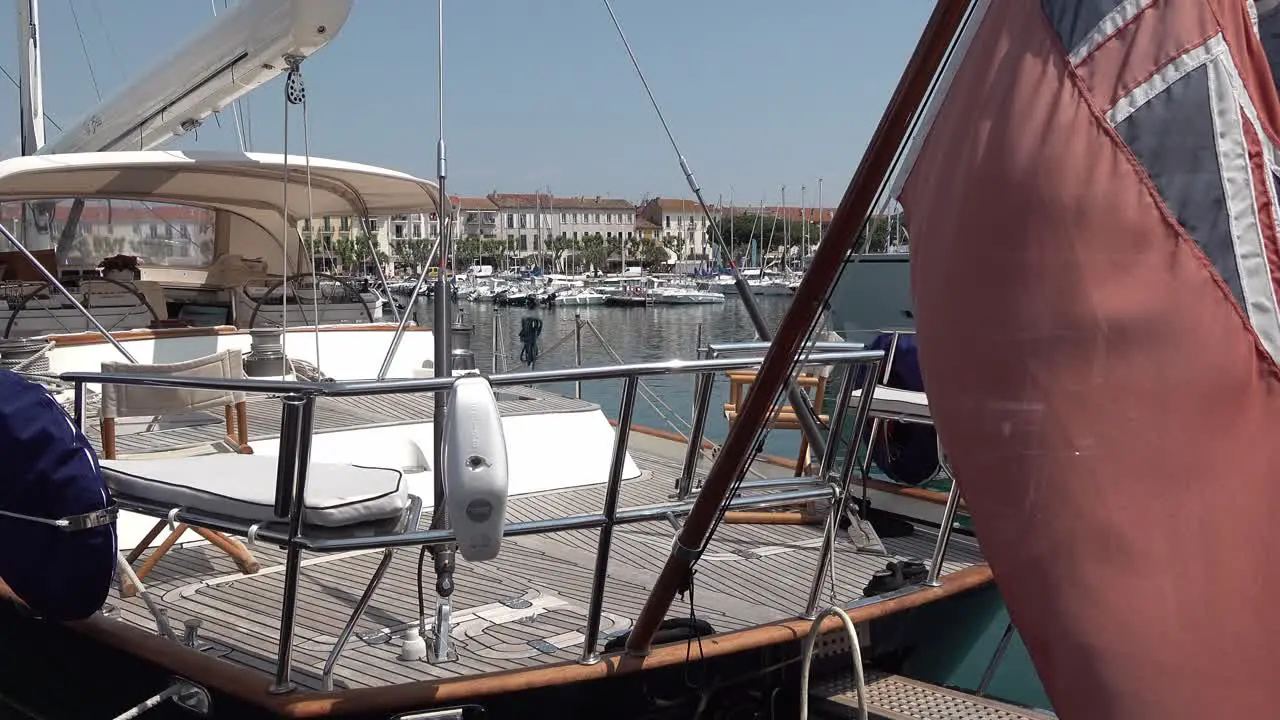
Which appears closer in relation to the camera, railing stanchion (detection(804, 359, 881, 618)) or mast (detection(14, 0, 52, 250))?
railing stanchion (detection(804, 359, 881, 618))

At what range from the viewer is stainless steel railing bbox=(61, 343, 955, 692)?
329 cm

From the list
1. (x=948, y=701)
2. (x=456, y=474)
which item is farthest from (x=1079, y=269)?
(x=948, y=701)

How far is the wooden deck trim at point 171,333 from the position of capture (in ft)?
25.2

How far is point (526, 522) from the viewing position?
371cm

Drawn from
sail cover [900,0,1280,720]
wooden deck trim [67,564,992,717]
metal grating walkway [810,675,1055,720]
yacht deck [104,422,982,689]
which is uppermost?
sail cover [900,0,1280,720]

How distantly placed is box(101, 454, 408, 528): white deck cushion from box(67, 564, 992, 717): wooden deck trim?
57cm

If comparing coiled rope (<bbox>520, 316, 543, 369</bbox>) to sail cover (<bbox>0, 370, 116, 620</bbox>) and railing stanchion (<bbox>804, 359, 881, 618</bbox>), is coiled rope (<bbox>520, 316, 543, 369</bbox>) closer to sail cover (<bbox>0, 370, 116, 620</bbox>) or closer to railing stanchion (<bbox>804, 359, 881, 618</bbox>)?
railing stanchion (<bbox>804, 359, 881, 618</bbox>)

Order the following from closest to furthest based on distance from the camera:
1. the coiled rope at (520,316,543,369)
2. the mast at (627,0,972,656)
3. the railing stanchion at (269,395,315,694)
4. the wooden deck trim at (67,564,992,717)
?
the mast at (627,0,972,656)
the railing stanchion at (269,395,315,694)
the wooden deck trim at (67,564,992,717)
the coiled rope at (520,316,543,369)

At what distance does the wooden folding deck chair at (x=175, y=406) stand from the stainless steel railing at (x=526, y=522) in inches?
36.7

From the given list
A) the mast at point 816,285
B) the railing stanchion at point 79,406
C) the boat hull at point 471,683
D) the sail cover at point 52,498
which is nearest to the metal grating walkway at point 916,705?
the boat hull at point 471,683

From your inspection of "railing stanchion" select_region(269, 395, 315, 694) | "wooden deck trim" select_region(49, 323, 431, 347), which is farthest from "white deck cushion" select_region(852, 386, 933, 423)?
"wooden deck trim" select_region(49, 323, 431, 347)

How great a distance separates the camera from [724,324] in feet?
188

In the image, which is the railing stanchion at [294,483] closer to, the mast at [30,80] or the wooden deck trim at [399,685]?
the wooden deck trim at [399,685]

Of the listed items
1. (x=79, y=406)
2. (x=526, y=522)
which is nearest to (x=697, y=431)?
(x=526, y=522)
